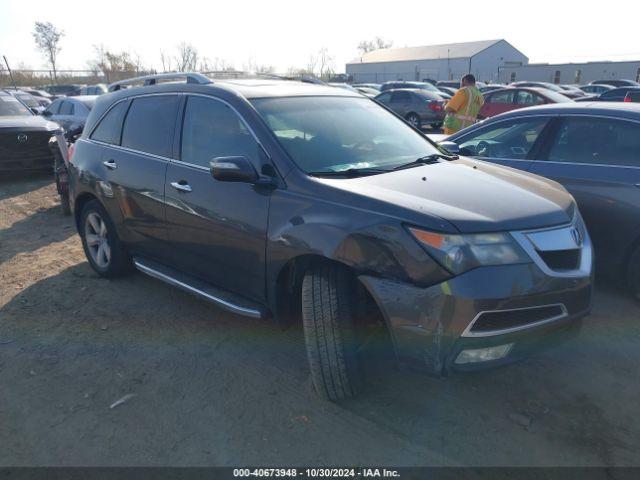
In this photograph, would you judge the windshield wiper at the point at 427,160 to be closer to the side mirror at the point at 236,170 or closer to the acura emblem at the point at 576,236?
the side mirror at the point at 236,170

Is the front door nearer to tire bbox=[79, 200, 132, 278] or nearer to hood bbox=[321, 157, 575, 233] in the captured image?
hood bbox=[321, 157, 575, 233]

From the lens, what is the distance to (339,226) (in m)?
2.63

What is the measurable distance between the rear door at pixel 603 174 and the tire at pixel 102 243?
3.89m

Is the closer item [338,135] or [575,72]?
[338,135]

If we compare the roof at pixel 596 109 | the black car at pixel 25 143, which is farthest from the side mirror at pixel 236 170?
the black car at pixel 25 143

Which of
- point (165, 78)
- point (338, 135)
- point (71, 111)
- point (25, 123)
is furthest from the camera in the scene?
point (71, 111)

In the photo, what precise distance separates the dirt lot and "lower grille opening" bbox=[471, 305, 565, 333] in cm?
66

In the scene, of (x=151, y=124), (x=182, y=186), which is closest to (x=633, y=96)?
(x=151, y=124)

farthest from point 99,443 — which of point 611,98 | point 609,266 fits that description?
point 611,98

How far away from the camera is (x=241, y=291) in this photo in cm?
331

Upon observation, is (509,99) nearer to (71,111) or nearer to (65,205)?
(71,111)

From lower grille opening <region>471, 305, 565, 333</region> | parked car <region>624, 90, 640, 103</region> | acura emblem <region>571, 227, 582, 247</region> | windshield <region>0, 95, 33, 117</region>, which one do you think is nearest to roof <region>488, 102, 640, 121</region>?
acura emblem <region>571, 227, 582, 247</region>

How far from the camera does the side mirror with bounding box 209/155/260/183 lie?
2.93 m

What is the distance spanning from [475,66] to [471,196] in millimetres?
66467
